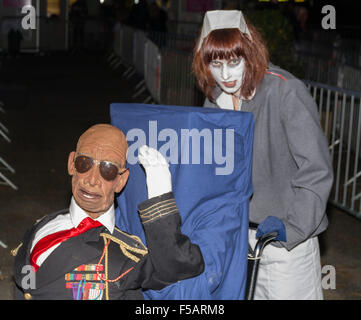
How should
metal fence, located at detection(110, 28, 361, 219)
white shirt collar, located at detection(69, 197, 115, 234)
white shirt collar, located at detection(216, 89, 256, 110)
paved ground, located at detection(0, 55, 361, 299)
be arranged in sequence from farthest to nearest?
metal fence, located at detection(110, 28, 361, 219), paved ground, located at detection(0, 55, 361, 299), white shirt collar, located at detection(216, 89, 256, 110), white shirt collar, located at detection(69, 197, 115, 234)

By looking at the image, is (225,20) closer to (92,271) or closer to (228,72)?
(228,72)

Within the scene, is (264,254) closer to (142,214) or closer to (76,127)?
(142,214)

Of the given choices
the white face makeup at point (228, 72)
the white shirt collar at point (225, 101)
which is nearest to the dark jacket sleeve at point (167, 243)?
the white face makeup at point (228, 72)

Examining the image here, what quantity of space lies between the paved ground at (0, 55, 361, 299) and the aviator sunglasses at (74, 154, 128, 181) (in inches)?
110

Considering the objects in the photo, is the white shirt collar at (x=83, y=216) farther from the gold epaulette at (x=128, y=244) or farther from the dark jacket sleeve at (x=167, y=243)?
the dark jacket sleeve at (x=167, y=243)

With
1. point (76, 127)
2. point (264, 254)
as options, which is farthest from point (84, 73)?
point (264, 254)

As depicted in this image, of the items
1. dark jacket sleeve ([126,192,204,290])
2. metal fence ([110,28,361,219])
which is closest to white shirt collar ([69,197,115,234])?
dark jacket sleeve ([126,192,204,290])

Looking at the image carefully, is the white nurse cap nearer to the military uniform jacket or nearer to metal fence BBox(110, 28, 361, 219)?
the military uniform jacket

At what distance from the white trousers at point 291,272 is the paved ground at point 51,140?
2247mm

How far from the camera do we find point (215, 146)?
3018 mm

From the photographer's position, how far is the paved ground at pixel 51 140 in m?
6.36

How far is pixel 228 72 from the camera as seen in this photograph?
3.19 m

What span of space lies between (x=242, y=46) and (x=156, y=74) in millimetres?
10845

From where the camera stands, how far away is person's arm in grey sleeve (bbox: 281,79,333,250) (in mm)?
3078
